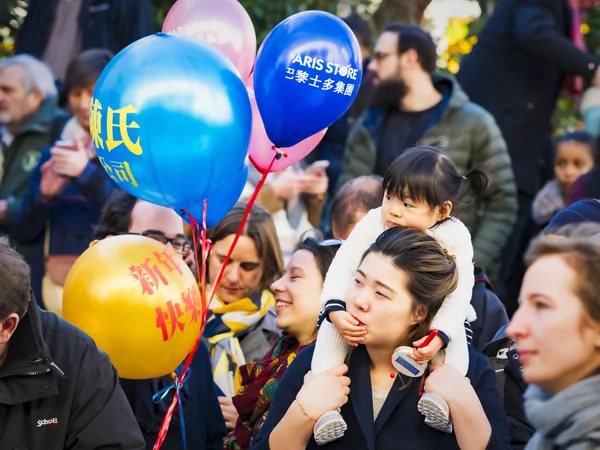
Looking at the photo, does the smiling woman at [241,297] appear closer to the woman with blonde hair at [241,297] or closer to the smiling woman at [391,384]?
the woman with blonde hair at [241,297]

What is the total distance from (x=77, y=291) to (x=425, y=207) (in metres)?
1.35

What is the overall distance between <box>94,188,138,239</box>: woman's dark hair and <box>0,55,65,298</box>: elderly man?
200 cm

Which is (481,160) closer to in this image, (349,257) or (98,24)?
(349,257)

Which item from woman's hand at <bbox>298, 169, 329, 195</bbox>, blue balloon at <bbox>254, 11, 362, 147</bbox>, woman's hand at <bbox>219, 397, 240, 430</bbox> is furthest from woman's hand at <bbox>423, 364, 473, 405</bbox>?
woman's hand at <bbox>298, 169, 329, 195</bbox>

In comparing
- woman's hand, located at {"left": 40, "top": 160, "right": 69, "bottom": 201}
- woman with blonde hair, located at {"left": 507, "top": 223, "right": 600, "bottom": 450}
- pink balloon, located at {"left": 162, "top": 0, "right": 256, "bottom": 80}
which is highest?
woman with blonde hair, located at {"left": 507, "top": 223, "right": 600, "bottom": 450}

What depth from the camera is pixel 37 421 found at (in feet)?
11.4

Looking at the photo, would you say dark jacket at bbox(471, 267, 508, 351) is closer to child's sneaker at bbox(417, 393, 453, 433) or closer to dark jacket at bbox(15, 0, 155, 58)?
child's sneaker at bbox(417, 393, 453, 433)

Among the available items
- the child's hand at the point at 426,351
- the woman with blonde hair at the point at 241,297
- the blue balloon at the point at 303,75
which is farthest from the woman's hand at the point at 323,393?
the woman with blonde hair at the point at 241,297

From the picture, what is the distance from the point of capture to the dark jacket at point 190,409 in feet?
15.2

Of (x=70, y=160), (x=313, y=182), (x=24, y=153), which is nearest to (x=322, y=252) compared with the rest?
(x=313, y=182)

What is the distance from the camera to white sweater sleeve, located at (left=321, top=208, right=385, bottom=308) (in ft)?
12.4

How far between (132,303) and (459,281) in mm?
1222

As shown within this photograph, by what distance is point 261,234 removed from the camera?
540 centimetres

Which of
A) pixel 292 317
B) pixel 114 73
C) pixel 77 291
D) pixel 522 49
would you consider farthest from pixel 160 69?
pixel 522 49
